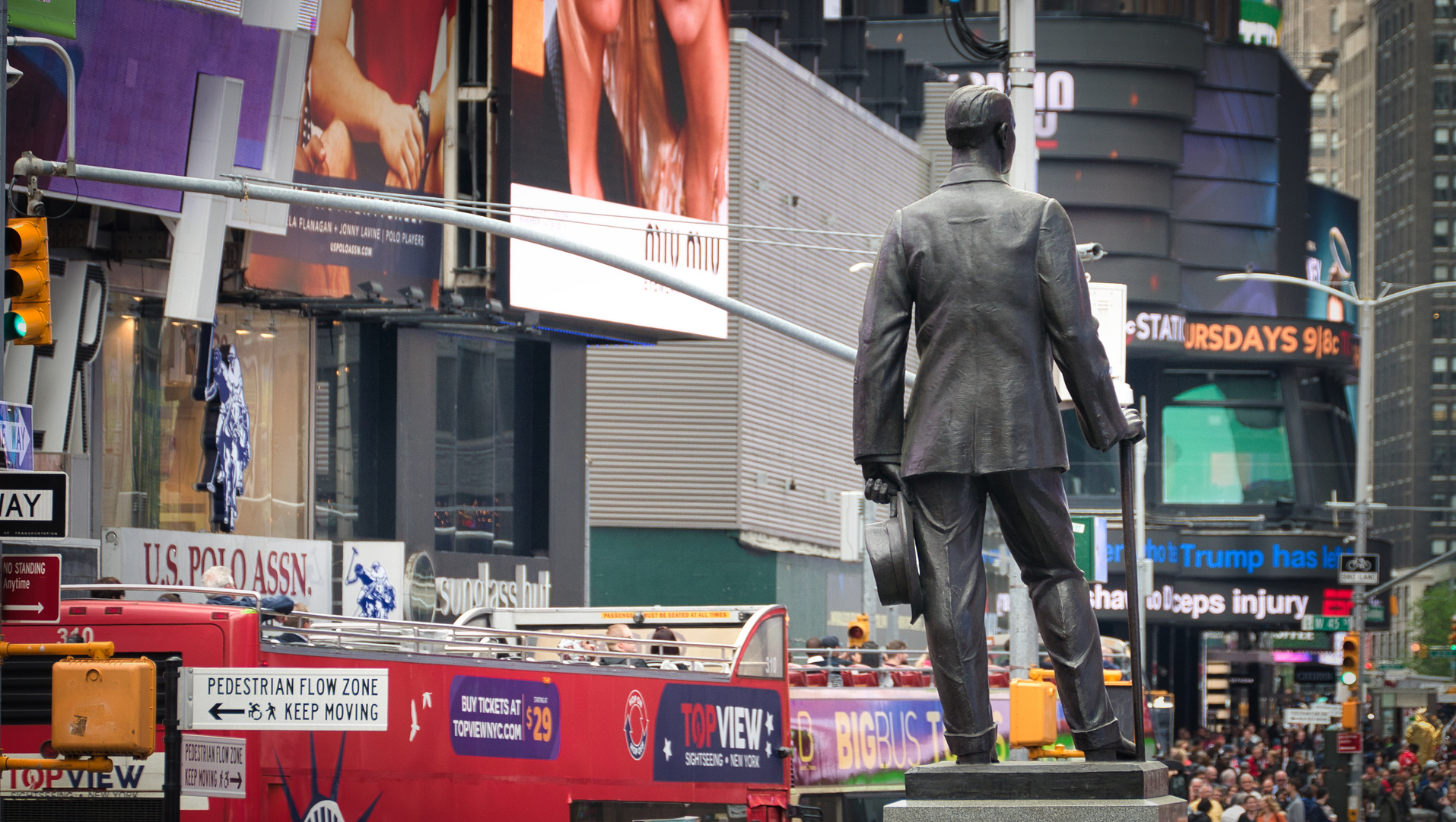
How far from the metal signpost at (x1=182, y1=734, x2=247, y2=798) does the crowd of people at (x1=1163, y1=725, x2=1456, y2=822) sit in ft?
26.1

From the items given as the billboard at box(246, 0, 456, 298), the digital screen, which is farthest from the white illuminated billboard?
the digital screen

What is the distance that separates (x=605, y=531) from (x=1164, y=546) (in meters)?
26.5

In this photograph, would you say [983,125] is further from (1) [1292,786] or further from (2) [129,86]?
(1) [1292,786]

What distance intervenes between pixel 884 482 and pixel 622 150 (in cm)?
2612

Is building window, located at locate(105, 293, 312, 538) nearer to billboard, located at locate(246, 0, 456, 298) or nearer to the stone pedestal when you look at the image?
billboard, located at locate(246, 0, 456, 298)

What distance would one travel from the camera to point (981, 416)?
8820 millimetres

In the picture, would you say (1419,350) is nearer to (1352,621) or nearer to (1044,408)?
(1352,621)

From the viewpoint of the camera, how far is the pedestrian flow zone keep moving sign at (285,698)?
1173cm

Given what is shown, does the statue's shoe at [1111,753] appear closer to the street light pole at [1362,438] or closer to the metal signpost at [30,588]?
the metal signpost at [30,588]

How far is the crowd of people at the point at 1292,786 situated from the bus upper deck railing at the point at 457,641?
4033mm

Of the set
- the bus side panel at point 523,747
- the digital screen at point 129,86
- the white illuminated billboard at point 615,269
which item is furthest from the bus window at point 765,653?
the white illuminated billboard at point 615,269

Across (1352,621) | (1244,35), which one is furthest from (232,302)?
(1244,35)

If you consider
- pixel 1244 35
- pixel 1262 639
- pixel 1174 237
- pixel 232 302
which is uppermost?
pixel 1244 35

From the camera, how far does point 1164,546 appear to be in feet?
212
